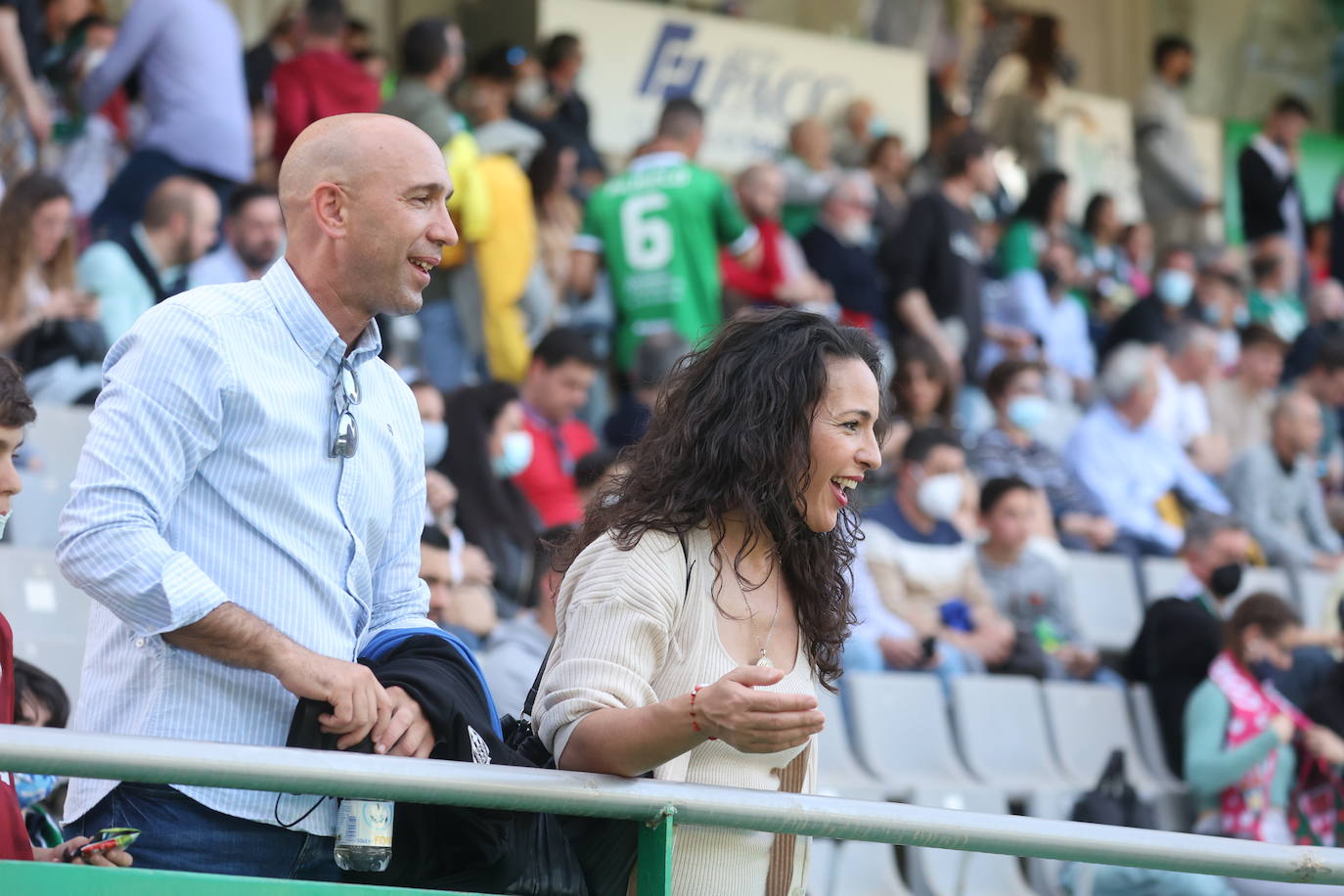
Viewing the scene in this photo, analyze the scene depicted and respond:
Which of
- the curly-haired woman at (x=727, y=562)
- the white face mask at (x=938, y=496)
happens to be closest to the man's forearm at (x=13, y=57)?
the white face mask at (x=938, y=496)

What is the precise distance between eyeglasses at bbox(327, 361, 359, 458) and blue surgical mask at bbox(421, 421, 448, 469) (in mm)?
3427

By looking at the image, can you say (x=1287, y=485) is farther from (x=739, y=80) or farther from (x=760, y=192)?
(x=739, y=80)

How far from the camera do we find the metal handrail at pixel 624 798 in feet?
6.74

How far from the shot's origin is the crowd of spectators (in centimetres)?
622

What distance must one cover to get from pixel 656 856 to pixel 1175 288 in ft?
30.1

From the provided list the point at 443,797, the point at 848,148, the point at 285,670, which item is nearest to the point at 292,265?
the point at 285,670

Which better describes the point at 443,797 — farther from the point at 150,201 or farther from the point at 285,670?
the point at 150,201

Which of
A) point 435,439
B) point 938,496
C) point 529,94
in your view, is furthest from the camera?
point 529,94

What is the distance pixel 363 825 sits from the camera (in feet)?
7.88

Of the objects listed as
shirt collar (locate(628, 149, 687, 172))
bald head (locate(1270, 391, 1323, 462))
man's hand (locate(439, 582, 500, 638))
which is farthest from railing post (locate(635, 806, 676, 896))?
bald head (locate(1270, 391, 1323, 462))

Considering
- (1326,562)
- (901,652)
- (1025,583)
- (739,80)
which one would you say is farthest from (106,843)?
(739,80)

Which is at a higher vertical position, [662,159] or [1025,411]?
[662,159]

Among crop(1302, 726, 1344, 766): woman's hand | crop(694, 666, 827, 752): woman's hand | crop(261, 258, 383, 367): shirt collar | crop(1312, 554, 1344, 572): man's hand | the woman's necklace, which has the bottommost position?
crop(1312, 554, 1344, 572): man's hand

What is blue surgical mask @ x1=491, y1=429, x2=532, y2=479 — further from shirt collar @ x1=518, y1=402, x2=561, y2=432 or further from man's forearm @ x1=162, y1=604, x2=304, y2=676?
man's forearm @ x1=162, y1=604, x2=304, y2=676
